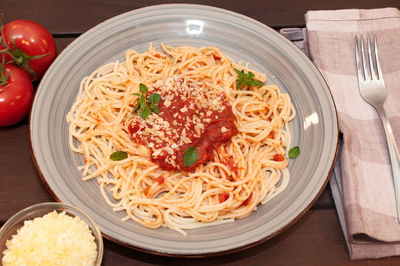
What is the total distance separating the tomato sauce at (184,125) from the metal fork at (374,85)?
1.12m

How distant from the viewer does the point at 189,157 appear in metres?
2.91

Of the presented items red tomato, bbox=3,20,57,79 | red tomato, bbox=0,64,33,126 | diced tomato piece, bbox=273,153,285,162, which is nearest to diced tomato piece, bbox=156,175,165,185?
diced tomato piece, bbox=273,153,285,162

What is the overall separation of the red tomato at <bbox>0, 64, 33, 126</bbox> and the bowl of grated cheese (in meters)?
1.01

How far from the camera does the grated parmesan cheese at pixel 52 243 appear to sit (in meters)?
2.20

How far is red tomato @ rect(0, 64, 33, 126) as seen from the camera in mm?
3084

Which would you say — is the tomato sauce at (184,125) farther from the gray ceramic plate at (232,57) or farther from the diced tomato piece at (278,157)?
the gray ceramic plate at (232,57)

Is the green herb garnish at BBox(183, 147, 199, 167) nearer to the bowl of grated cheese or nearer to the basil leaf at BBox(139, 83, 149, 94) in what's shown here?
the basil leaf at BBox(139, 83, 149, 94)

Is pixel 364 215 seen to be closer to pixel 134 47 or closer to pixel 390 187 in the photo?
pixel 390 187

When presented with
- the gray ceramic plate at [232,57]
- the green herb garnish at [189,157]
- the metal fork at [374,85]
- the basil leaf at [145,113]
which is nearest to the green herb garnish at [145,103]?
the basil leaf at [145,113]

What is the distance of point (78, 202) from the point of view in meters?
2.61

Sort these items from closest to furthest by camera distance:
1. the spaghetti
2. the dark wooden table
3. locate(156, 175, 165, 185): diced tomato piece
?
the dark wooden table → the spaghetti → locate(156, 175, 165, 185): diced tomato piece

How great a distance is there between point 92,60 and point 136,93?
57 centimetres

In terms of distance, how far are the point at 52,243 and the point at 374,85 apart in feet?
8.85

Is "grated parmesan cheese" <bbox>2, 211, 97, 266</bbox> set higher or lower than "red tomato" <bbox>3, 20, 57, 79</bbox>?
lower
